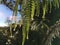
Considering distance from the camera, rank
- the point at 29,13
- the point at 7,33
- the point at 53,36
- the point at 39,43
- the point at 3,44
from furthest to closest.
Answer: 1. the point at 3,44
2. the point at 7,33
3. the point at 39,43
4. the point at 53,36
5. the point at 29,13

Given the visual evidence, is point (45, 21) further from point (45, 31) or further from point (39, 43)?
point (39, 43)

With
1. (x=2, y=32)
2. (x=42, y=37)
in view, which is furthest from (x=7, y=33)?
(x=42, y=37)

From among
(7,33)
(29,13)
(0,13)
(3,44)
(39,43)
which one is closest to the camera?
(29,13)

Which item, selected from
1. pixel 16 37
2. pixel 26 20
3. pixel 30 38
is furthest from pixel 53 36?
pixel 26 20

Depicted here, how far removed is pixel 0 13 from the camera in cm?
242

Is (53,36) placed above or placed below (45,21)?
below

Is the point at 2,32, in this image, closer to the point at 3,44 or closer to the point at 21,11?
the point at 3,44

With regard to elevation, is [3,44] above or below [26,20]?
below

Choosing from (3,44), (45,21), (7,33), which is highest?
(45,21)

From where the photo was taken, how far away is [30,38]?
296 cm

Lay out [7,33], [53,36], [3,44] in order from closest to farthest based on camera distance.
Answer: [53,36]
[7,33]
[3,44]

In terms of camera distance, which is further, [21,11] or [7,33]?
[7,33]

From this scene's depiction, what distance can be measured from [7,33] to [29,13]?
156cm

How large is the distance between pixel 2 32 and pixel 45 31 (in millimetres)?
766
